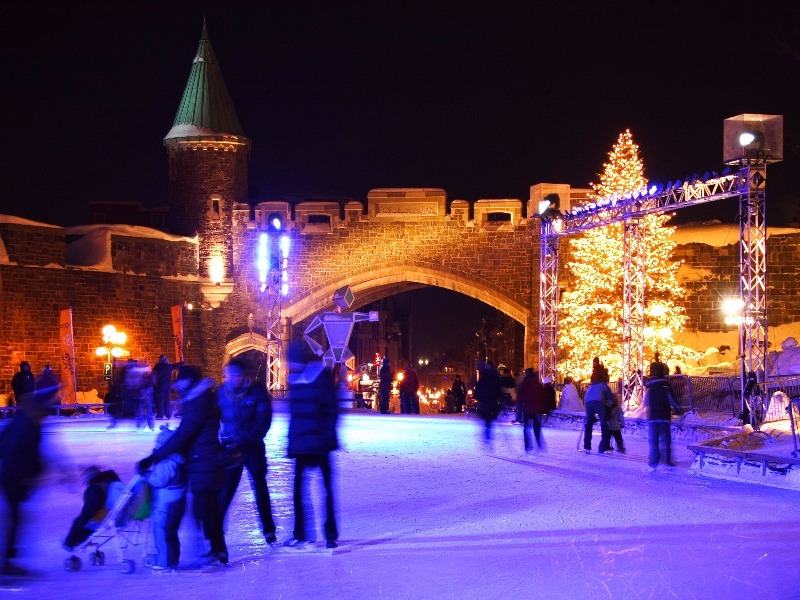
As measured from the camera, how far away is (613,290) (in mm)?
25969

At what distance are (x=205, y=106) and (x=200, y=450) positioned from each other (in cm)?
2563

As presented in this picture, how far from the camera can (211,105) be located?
98.2 ft

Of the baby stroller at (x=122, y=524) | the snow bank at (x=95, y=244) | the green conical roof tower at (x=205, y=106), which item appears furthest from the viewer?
the green conical roof tower at (x=205, y=106)

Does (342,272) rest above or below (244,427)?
above

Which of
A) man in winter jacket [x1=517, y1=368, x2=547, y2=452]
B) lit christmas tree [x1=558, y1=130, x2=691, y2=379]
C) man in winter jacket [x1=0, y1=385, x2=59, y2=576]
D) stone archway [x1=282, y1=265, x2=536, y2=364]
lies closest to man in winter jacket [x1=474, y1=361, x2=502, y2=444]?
man in winter jacket [x1=517, y1=368, x2=547, y2=452]

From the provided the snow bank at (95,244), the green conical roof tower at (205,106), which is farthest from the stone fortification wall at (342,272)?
the green conical roof tower at (205,106)

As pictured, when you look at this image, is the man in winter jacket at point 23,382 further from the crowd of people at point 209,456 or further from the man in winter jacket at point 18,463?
the man in winter jacket at point 18,463

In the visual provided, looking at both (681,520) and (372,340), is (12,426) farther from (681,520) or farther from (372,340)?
(372,340)

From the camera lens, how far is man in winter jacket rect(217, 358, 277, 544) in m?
6.11

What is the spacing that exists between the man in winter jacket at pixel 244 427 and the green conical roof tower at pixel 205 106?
79.5 ft

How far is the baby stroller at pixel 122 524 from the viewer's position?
5.50m

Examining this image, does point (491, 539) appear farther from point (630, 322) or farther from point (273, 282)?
point (273, 282)

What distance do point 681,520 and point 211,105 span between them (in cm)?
2477

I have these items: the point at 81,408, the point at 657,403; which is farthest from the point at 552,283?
the point at 657,403
